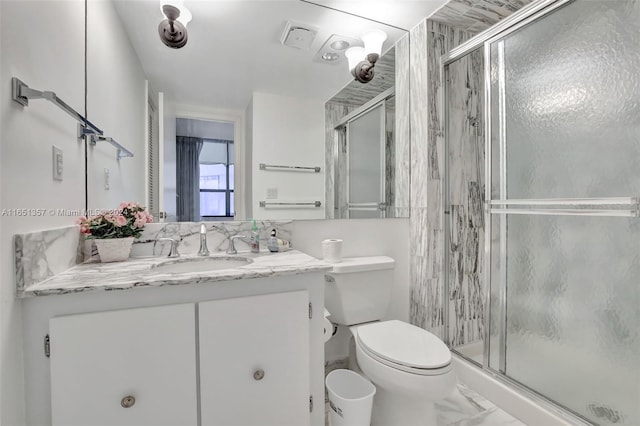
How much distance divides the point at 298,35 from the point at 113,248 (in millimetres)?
1416

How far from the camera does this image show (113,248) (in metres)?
1.15

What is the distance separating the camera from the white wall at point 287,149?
157 centimetres

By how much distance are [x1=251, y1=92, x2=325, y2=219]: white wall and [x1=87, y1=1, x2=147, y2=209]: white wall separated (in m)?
0.54

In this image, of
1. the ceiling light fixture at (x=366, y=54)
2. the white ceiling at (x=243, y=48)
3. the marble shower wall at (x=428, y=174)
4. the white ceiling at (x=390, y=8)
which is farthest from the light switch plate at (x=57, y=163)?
the marble shower wall at (x=428, y=174)

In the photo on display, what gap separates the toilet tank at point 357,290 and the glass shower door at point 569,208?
1.95 feet

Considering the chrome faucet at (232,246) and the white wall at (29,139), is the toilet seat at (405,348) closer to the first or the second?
the chrome faucet at (232,246)

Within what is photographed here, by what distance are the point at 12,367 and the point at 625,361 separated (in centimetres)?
201

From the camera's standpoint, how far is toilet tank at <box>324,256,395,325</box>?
5.00ft

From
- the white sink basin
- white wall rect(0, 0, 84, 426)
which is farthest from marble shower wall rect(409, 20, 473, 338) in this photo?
white wall rect(0, 0, 84, 426)

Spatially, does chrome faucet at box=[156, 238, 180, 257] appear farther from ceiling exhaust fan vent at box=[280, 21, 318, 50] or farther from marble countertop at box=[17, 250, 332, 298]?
ceiling exhaust fan vent at box=[280, 21, 318, 50]

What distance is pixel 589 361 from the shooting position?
1236 millimetres

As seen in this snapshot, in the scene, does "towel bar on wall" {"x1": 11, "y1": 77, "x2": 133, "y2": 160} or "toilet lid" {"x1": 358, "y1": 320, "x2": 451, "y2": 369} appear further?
"toilet lid" {"x1": 358, "y1": 320, "x2": 451, "y2": 369}

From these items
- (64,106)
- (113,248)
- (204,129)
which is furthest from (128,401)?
(204,129)

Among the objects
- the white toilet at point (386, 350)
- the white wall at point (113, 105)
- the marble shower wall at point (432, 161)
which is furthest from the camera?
the marble shower wall at point (432, 161)
